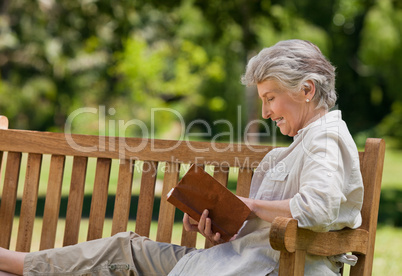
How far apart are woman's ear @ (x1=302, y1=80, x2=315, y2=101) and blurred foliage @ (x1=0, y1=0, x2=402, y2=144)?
2774mm

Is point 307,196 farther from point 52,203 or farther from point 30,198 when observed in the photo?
point 30,198

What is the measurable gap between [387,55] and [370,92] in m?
7.22

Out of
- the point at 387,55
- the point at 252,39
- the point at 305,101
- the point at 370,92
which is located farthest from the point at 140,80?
the point at 370,92

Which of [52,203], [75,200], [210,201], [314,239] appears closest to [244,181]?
[210,201]

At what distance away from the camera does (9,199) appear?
10.8 ft

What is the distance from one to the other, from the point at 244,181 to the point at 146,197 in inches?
20.9

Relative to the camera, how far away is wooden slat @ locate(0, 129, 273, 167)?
299 cm

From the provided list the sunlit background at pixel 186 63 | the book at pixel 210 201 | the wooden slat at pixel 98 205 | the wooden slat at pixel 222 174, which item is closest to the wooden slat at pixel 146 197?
the wooden slat at pixel 98 205

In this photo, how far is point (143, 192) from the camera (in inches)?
122

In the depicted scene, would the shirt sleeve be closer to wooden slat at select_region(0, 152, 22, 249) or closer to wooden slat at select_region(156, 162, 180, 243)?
wooden slat at select_region(156, 162, 180, 243)

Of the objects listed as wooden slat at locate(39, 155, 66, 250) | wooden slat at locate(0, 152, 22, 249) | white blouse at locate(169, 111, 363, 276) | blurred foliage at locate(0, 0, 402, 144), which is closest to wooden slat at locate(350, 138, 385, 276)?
white blouse at locate(169, 111, 363, 276)

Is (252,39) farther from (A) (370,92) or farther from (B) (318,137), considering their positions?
(A) (370,92)

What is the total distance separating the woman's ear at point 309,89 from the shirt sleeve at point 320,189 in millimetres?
262

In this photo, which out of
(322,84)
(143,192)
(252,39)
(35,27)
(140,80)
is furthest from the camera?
(35,27)
